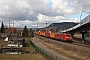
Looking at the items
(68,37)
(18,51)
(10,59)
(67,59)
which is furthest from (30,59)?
(68,37)

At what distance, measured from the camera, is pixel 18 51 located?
48188 mm

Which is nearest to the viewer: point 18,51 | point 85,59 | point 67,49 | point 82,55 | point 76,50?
point 85,59

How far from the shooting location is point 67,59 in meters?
30.5

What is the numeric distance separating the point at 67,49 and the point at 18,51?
1417 cm

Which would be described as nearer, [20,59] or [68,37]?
[20,59]

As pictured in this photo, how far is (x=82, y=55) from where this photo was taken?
31719 millimetres

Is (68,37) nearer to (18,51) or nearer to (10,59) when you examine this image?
(18,51)

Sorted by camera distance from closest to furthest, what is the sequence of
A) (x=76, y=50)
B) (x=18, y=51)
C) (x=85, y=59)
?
(x=85, y=59), (x=76, y=50), (x=18, y=51)

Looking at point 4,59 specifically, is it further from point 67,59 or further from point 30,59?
point 67,59

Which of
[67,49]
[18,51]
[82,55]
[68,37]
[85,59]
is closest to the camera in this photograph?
[85,59]

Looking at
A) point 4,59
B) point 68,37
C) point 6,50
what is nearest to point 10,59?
point 4,59

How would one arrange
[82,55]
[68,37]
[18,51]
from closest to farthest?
[82,55] < [18,51] < [68,37]

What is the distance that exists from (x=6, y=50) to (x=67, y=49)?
1772cm

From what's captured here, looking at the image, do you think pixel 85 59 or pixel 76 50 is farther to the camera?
pixel 76 50
